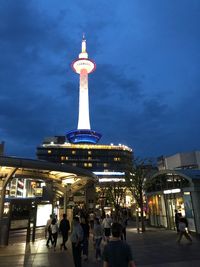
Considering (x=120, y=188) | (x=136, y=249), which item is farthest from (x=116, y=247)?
(x=120, y=188)

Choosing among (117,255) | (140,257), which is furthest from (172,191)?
(117,255)

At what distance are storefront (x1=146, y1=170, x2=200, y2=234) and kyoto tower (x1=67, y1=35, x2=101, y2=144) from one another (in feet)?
311

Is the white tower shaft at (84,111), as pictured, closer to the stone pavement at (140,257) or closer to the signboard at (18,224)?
the signboard at (18,224)

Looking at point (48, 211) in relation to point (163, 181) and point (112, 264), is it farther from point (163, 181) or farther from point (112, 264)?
point (112, 264)

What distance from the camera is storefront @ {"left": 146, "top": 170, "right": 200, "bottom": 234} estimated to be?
752 inches

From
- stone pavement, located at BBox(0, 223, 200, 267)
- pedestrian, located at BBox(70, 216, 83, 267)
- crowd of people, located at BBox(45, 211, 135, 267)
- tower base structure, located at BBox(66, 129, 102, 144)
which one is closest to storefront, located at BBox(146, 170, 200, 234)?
stone pavement, located at BBox(0, 223, 200, 267)

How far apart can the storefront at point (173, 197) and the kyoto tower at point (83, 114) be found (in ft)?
311

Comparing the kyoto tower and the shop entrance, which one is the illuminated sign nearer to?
the shop entrance

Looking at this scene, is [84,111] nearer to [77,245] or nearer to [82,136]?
[82,136]

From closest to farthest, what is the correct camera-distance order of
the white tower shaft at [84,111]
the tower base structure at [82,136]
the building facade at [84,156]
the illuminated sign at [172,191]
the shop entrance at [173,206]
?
the illuminated sign at [172,191] → the shop entrance at [173,206] → the building facade at [84,156] → the tower base structure at [82,136] → the white tower shaft at [84,111]

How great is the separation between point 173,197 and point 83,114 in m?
106

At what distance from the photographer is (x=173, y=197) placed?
2256cm

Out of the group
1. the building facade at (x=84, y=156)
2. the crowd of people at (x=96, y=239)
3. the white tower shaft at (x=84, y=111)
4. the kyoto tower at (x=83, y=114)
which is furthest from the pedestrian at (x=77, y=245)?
the white tower shaft at (x=84, y=111)

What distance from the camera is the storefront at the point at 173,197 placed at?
62.7 ft
